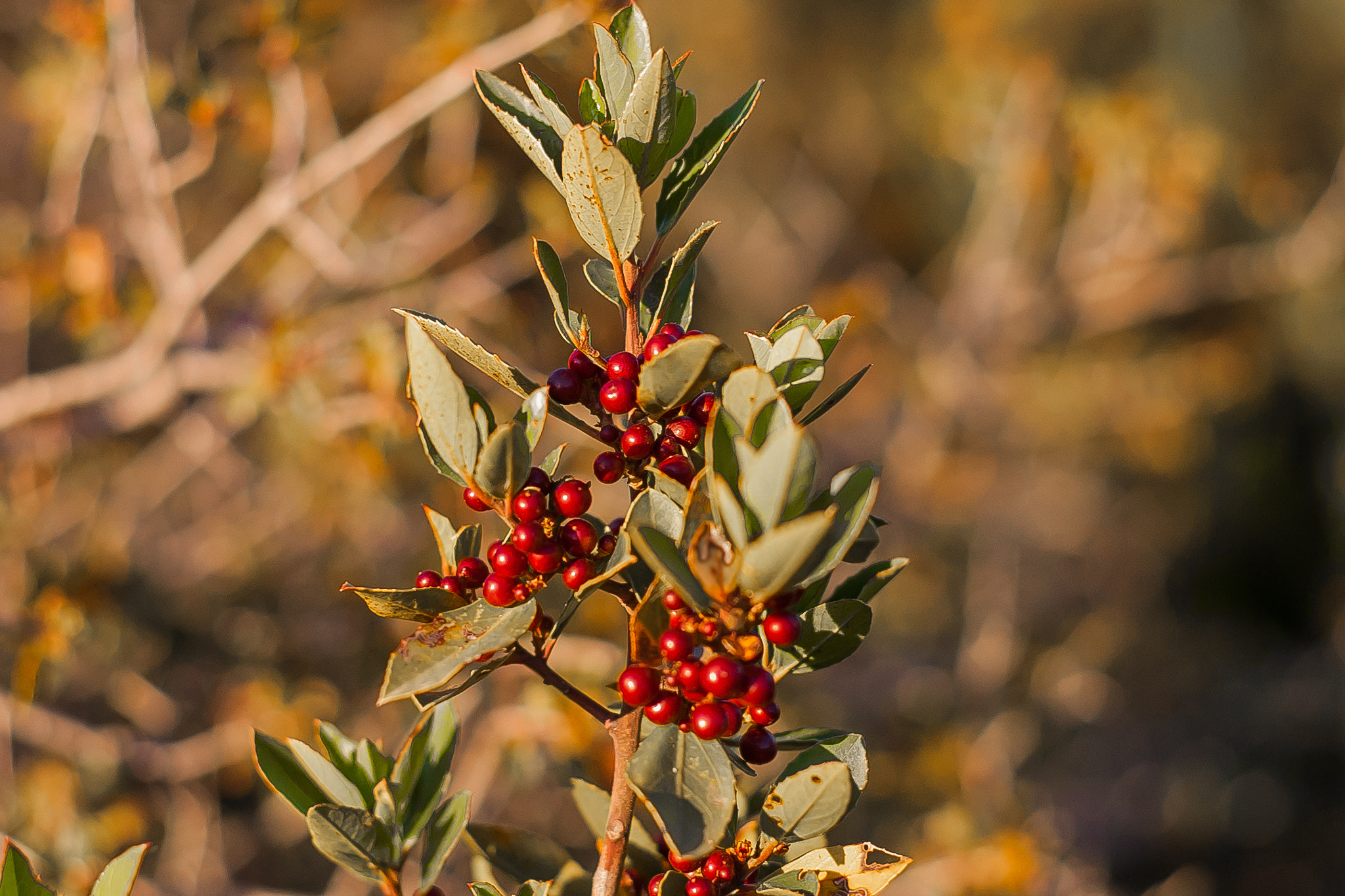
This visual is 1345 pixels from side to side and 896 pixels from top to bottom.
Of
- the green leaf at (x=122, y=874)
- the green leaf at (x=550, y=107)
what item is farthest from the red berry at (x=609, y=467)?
the green leaf at (x=122, y=874)

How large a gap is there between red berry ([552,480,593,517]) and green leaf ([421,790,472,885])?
0.27 m

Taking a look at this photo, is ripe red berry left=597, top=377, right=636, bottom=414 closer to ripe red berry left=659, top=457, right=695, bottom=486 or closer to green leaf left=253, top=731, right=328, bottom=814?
ripe red berry left=659, top=457, right=695, bottom=486

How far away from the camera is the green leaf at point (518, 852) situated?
62 centimetres

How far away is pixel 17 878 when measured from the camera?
0.51m

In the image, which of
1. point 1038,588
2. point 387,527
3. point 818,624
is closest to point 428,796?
point 818,624

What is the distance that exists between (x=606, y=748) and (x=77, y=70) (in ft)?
7.18

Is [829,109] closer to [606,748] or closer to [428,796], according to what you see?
[606,748]

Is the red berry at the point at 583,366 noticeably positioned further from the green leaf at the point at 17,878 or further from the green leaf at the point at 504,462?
the green leaf at the point at 17,878

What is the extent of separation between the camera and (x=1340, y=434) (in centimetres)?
494

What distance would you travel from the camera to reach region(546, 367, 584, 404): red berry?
0.50 meters

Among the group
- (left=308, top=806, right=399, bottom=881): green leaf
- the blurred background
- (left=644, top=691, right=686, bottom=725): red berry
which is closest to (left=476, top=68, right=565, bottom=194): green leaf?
(left=644, top=691, right=686, bottom=725): red berry

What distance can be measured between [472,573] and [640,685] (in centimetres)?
14

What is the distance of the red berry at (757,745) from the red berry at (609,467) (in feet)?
0.61

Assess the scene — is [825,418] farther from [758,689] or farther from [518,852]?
[758,689]
